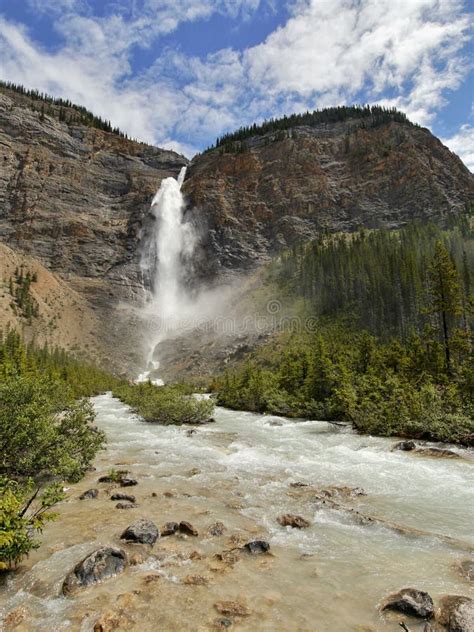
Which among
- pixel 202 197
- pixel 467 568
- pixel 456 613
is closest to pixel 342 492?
pixel 467 568

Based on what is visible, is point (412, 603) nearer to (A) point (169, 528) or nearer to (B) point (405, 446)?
(A) point (169, 528)

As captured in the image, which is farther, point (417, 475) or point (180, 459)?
point (180, 459)

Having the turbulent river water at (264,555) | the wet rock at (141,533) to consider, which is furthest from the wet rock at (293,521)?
the wet rock at (141,533)

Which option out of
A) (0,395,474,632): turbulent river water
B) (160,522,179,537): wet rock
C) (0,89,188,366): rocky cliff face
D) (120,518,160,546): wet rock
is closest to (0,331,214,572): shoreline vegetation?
(0,395,474,632): turbulent river water

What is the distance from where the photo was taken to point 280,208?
13350cm

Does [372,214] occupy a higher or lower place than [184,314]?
higher

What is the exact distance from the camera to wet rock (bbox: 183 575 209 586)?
7492mm

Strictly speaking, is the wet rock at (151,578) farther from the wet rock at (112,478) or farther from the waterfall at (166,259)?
the waterfall at (166,259)

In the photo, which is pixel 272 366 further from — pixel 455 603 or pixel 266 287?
pixel 455 603

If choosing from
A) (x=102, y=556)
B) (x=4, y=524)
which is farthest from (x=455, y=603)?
(x=4, y=524)

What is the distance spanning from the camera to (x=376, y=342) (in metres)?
65.4

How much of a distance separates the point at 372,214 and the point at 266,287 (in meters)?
47.2

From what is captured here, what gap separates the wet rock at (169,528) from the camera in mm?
9838

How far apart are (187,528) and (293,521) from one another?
2787 millimetres
